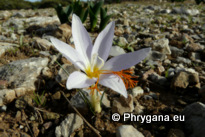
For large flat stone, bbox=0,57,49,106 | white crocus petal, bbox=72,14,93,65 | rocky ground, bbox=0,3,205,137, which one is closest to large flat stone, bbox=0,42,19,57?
rocky ground, bbox=0,3,205,137

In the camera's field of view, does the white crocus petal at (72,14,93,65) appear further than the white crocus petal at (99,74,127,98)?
Yes

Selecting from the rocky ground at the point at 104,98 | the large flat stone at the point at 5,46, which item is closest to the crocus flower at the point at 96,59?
the rocky ground at the point at 104,98

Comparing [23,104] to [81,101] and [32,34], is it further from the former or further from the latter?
[32,34]

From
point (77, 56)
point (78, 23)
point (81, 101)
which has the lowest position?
point (81, 101)

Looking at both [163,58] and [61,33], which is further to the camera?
[61,33]

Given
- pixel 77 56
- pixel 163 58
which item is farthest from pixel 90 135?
pixel 163 58

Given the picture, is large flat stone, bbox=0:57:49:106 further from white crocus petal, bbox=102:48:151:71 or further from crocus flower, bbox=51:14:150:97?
white crocus petal, bbox=102:48:151:71

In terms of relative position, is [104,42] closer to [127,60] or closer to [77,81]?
[127,60]

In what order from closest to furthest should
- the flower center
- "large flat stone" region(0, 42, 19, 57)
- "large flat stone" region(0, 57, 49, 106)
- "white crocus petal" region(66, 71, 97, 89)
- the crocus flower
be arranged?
1. "white crocus petal" region(66, 71, 97, 89)
2. the crocus flower
3. the flower center
4. "large flat stone" region(0, 57, 49, 106)
5. "large flat stone" region(0, 42, 19, 57)
